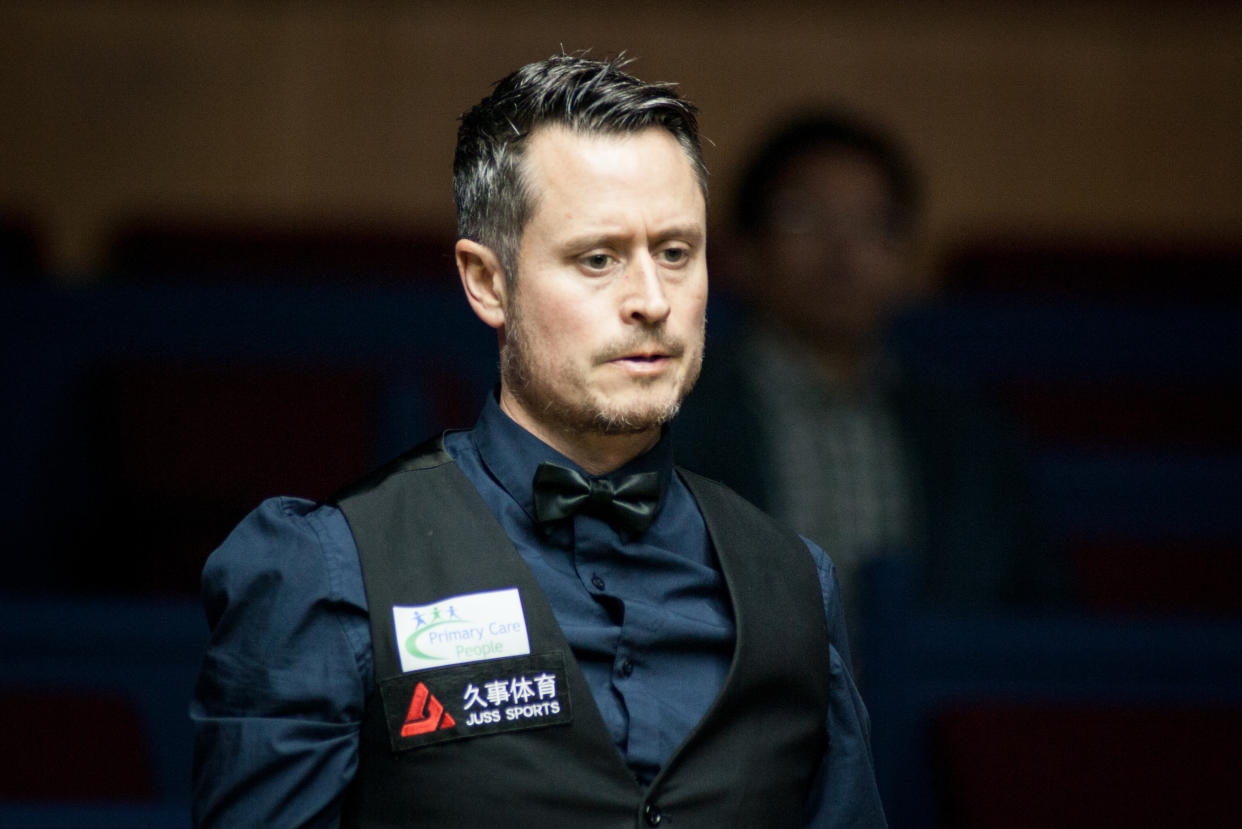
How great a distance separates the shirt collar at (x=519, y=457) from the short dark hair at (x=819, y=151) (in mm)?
831

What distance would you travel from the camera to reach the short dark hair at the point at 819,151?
Result: 1.61 m

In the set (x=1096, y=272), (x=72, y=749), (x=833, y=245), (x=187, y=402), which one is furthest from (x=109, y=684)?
(x=1096, y=272)

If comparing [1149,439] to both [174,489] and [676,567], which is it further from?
[676,567]

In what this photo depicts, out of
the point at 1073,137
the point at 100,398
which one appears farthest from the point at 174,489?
the point at 1073,137

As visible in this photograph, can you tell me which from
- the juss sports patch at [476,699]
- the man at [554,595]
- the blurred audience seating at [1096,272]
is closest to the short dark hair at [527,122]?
the man at [554,595]

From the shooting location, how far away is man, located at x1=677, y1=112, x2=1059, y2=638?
1.45m

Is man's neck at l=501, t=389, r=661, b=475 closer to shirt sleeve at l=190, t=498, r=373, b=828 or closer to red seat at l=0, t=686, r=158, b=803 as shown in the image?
shirt sleeve at l=190, t=498, r=373, b=828

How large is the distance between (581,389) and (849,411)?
0.85 meters

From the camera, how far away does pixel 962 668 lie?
1455 mm

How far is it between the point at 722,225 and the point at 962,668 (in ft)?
3.47

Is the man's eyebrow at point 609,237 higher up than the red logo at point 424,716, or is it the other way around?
the man's eyebrow at point 609,237

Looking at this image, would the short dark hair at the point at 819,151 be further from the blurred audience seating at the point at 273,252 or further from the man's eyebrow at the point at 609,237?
the man's eyebrow at the point at 609,237

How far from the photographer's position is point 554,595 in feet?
2.58

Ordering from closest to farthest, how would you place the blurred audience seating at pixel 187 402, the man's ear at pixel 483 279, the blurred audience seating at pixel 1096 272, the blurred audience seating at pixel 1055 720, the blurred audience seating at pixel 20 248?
the man's ear at pixel 483 279 → the blurred audience seating at pixel 1055 720 → the blurred audience seating at pixel 187 402 → the blurred audience seating at pixel 20 248 → the blurred audience seating at pixel 1096 272
